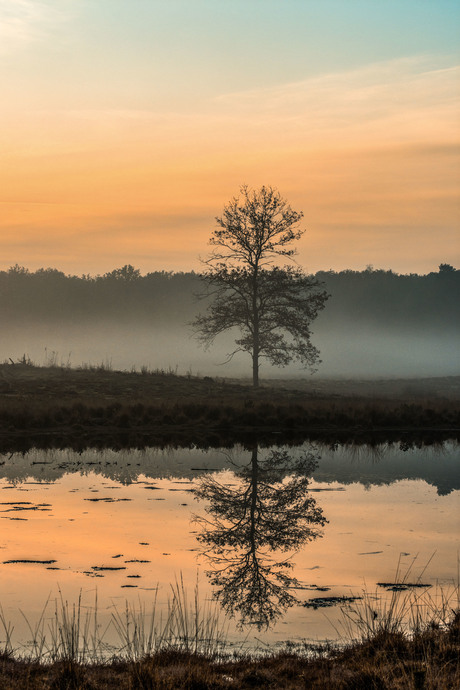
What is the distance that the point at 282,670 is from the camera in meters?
8.95

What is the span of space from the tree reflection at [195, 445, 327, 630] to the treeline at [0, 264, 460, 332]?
430ft

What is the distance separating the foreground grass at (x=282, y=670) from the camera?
834 cm

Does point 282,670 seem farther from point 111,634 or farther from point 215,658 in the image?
point 111,634

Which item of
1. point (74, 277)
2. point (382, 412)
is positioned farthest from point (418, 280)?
point (382, 412)

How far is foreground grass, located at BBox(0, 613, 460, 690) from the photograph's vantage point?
8336 millimetres

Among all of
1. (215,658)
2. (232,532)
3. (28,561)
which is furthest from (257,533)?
(215,658)

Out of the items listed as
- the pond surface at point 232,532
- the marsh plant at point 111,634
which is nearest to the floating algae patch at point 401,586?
the pond surface at point 232,532

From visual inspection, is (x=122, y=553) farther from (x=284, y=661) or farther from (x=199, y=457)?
(x=199, y=457)

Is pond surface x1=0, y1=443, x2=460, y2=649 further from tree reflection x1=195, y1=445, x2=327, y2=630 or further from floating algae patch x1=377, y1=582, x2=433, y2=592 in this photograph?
floating algae patch x1=377, y1=582, x2=433, y2=592

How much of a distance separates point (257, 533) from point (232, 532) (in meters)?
0.47

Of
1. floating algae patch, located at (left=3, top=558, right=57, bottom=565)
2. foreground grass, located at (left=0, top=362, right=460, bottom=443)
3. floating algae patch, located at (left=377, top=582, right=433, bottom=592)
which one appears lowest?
floating algae patch, located at (left=3, top=558, right=57, bottom=565)

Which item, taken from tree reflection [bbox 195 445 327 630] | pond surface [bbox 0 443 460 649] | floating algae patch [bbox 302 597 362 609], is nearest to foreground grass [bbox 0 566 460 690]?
pond surface [bbox 0 443 460 649]

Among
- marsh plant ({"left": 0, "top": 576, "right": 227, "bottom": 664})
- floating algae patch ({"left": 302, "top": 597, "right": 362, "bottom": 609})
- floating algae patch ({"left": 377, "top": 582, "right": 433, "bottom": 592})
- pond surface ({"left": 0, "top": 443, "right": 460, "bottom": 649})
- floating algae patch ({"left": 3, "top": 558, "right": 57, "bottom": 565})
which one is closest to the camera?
marsh plant ({"left": 0, "top": 576, "right": 227, "bottom": 664})

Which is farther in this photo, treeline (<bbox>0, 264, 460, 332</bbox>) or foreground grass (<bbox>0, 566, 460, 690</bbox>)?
treeline (<bbox>0, 264, 460, 332</bbox>)
